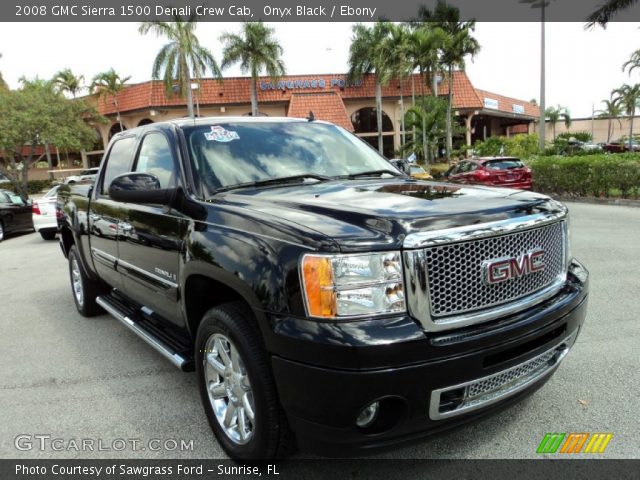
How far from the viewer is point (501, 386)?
8.07ft

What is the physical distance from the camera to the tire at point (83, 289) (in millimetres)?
5539

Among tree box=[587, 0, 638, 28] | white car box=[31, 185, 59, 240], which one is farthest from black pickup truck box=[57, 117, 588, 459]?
tree box=[587, 0, 638, 28]

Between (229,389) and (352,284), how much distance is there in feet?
3.55

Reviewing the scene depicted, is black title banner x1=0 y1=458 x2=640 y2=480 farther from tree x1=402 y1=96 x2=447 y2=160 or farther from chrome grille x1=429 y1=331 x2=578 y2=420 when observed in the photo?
tree x1=402 y1=96 x2=447 y2=160

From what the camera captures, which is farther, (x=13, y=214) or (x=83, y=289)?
(x=13, y=214)

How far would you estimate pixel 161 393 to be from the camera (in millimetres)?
3746

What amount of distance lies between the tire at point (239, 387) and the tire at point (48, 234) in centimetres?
1240

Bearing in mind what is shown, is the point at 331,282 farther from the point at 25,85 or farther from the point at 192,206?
the point at 25,85

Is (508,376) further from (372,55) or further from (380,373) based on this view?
(372,55)

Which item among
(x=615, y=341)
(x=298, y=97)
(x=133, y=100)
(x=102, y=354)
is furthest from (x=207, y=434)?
(x=133, y=100)

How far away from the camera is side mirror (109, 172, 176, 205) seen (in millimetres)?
3178

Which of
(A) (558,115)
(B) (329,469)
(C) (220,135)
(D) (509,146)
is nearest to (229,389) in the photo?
(B) (329,469)

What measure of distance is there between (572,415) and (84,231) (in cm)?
458

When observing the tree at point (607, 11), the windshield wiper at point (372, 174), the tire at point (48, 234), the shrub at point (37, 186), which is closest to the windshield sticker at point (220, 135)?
the windshield wiper at point (372, 174)
